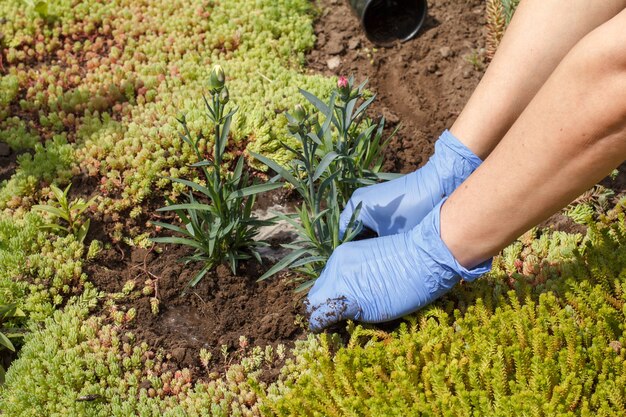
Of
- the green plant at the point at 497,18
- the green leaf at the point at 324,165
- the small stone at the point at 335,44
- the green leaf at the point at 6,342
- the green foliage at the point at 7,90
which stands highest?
the green plant at the point at 497,18

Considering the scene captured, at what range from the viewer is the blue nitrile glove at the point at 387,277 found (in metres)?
3.17

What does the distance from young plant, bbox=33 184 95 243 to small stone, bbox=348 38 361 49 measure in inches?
84.4

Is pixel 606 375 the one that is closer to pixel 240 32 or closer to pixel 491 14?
pixel 491 14

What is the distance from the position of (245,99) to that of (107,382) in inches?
75.5

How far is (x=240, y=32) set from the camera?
185 inches

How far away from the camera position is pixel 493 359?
285cm

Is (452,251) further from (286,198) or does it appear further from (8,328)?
(8,328)

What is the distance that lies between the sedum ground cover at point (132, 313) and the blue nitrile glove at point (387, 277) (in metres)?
0.11

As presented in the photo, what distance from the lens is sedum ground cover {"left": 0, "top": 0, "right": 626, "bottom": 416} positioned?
2.76m

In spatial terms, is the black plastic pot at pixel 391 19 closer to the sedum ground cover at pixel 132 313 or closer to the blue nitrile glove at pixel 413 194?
the sedum ground cover at pixel 132 313

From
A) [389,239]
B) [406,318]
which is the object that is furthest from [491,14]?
[406,318]

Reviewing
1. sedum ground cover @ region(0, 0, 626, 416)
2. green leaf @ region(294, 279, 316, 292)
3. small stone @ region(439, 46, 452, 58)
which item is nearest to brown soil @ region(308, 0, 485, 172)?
small stone @ region(439, 46, 452, 58)

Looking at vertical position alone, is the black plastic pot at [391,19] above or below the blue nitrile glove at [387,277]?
above

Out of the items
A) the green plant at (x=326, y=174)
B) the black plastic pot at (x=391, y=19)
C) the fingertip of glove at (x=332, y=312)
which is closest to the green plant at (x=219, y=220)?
the green plant at (x=326, y=174)
